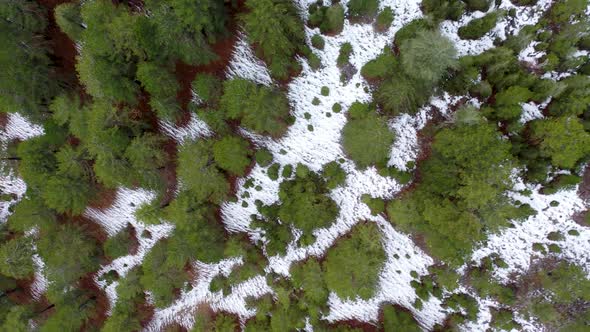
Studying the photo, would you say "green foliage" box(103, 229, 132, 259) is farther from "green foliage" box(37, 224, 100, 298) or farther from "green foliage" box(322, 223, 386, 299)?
"green foliage" box(322, 223, 386, 299)

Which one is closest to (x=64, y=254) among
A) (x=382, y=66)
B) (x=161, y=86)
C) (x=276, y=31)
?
(x=161, y=86)

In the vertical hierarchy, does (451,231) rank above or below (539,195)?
below

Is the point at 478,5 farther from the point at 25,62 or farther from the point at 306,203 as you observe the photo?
the point at 25,62

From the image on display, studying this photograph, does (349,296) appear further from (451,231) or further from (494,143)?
(494,143)

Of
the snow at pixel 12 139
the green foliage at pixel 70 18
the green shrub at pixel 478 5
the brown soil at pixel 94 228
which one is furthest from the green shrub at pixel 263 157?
the snow at pixel 12 139

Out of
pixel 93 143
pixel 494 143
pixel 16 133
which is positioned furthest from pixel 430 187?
pixel 16 133

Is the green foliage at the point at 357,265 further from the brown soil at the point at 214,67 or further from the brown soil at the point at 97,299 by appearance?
the brown soil at the point at 97,299
